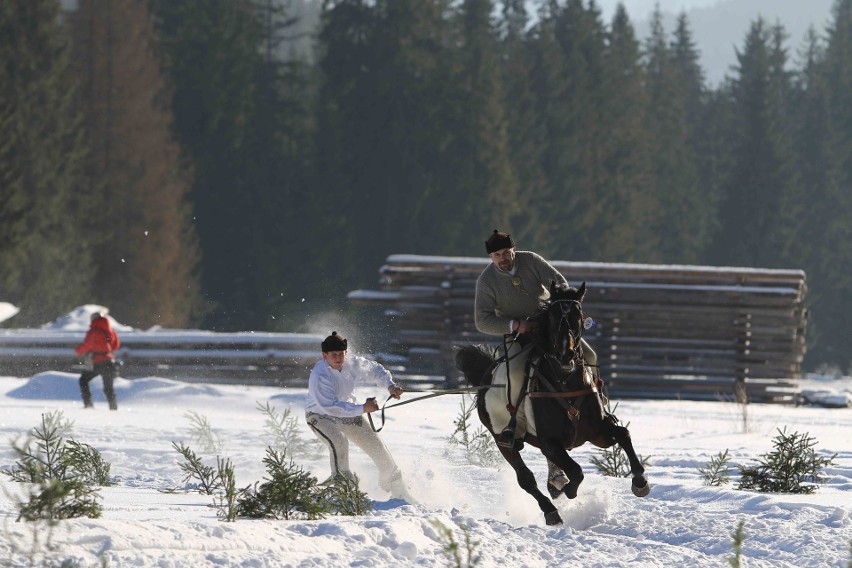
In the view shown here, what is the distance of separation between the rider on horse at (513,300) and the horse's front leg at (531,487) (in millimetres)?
105

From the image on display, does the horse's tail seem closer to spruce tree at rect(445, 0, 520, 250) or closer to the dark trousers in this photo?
the dark trousers

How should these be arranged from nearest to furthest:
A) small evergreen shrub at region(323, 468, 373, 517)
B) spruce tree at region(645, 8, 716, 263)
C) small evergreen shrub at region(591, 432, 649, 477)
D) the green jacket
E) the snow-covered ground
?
the snow-covered ground, small evergreen shrub at region(323, 468, 373, 517), the green jacket, small evergreen shrub at region(591, 432, 649, 477), spruce tree at region(645, 8, 716, 263)

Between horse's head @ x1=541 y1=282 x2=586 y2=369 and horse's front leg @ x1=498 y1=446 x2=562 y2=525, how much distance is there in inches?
36.1

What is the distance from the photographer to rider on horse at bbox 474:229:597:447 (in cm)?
1036

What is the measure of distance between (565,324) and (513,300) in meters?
0.88

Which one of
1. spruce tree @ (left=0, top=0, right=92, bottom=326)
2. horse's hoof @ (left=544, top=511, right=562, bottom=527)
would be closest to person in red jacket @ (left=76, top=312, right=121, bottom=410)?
horse's hoof @ (left=544, top=511, right=562, bottom=527)

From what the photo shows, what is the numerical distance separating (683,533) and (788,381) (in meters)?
16.2

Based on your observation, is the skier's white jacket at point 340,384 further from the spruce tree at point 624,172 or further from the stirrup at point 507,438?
the spruce tree at point 624,172

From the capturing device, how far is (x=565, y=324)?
9.61 metres

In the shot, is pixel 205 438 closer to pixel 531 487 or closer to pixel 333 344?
pixel 333 344

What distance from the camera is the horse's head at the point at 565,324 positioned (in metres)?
9.61

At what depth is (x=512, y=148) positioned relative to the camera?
5569 centimetres

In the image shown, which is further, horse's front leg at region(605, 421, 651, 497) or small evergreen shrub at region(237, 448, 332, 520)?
horse's front leg at region(605, 421, 651, 497)

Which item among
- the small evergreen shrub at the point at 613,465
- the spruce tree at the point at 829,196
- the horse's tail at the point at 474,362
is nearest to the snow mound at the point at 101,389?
the small evergreen shrub at the point at 613,465
